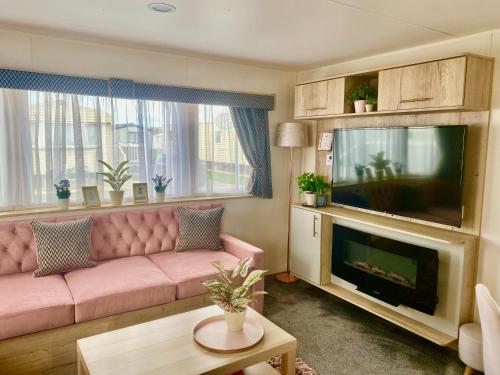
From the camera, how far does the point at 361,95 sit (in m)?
3.34

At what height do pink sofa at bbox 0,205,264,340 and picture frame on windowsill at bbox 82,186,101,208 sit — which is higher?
picture frame on windowsill at bbox 82,186,101,208

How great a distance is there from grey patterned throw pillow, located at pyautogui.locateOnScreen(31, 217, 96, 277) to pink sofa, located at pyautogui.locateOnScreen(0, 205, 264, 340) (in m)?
0.07

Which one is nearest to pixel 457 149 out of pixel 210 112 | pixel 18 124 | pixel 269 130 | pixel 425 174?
pixel 425 174

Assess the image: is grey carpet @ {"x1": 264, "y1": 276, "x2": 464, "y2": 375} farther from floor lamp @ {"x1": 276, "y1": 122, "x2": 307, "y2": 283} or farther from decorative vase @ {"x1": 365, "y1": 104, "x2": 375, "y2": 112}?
decorative vase @ {"x1": 365, "y1": 104, "x2": 375, "y2": 112}

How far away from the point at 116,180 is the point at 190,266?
1055 mm

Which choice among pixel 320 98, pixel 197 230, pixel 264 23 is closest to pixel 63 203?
pixel 197 230

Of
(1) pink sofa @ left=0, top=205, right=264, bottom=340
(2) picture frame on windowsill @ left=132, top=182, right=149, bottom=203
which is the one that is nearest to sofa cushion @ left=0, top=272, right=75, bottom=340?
(1) pink sofa @ left=0, top=205, right=264, bottom=340

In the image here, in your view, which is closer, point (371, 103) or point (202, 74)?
point (371, 103)

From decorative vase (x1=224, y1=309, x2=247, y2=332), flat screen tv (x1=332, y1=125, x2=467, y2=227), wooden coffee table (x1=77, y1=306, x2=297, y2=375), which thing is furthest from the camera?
flat screen tv (x1=332, y1=125, x2=467, y2=227)

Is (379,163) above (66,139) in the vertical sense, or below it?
below

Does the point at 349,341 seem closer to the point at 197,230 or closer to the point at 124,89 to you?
the point at 197,230

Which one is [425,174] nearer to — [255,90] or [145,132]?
[255,90]

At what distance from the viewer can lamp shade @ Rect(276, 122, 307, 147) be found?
4.12 m

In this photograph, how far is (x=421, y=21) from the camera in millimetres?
2562
